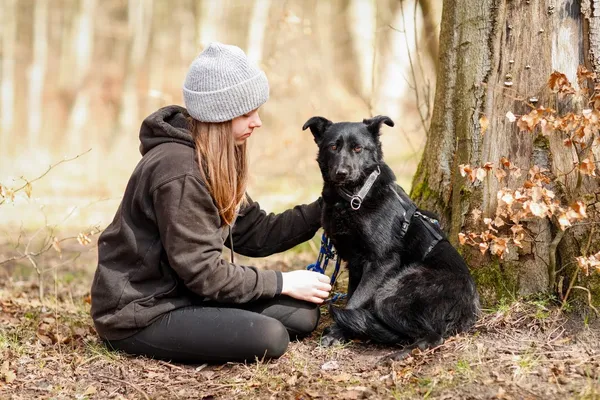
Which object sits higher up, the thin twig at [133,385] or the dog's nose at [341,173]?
the dog's nose at [341,173]

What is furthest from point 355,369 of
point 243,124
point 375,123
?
point 375,123

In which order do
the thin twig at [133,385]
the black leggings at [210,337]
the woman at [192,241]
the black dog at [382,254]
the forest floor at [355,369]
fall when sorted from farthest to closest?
the black dog at [382,254] < the black leggings at [210,337] < the woman at [192,241] < the thin twig at [133,385] < the forest floor at [355,369]

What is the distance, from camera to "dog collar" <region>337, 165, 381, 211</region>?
4074 mm

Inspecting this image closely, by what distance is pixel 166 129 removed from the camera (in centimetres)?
360

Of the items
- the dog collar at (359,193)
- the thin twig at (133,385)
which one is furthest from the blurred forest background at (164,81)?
the thin twig at (133,385)

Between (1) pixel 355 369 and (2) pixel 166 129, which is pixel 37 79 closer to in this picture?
(2) pixel 166 129

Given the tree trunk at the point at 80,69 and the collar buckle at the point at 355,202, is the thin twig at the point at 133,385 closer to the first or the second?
the collar buckle at the point at 355,202

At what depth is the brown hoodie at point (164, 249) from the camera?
3.44m

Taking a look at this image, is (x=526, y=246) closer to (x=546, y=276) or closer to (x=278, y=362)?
(x=546, y=276)

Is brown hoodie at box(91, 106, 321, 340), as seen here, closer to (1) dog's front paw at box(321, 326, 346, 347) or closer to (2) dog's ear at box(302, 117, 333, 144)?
(1) dog's front paw at box(321, 326, 346, 347)

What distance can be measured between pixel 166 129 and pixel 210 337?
1.23m

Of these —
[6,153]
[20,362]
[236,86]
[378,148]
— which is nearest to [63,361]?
[20,362]

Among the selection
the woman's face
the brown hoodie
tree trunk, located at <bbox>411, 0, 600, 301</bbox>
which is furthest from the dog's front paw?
the woman's face

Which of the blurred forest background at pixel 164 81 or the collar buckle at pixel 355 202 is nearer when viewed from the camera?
the collar buckle at pixel 355 202
